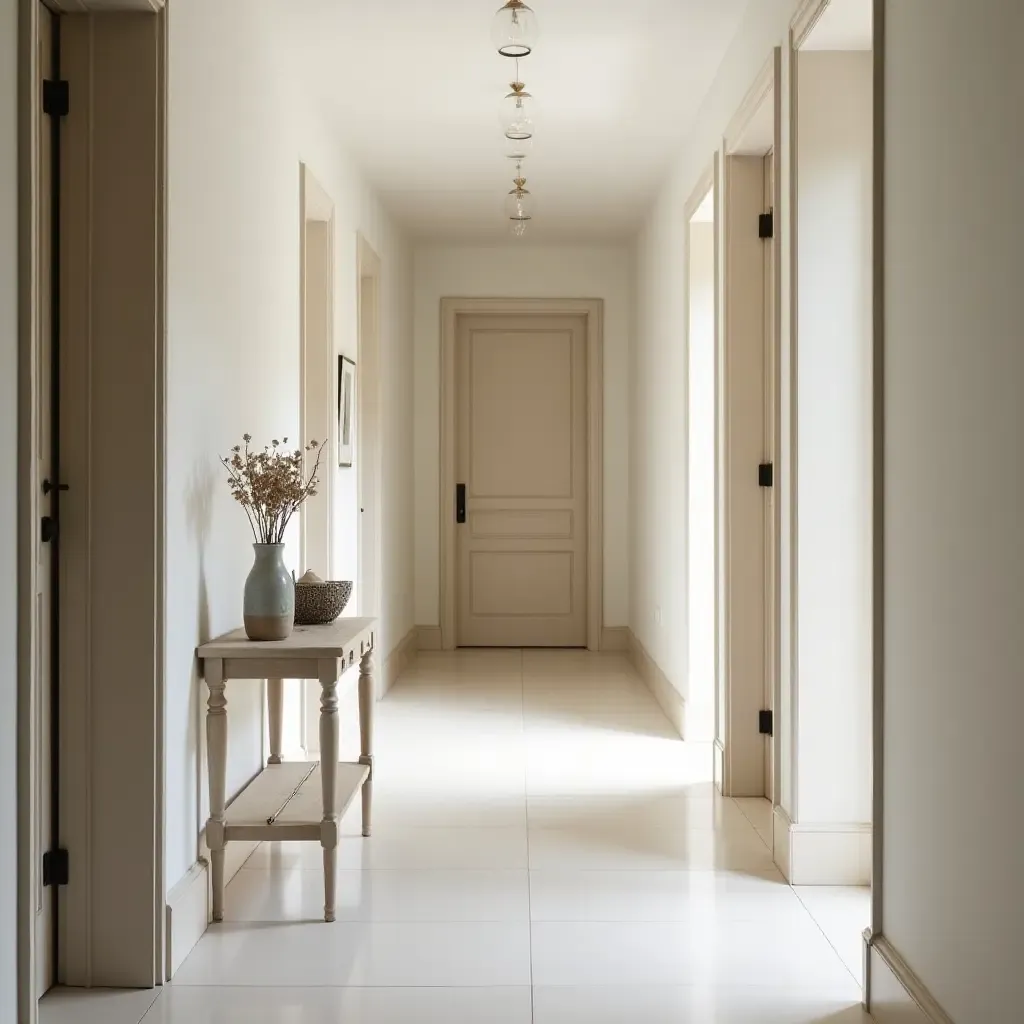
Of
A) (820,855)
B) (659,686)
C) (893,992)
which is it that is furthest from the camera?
(659,686)

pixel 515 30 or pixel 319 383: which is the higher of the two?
pixel 515 30

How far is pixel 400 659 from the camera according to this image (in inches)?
272

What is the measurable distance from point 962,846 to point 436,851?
1936 millimetres

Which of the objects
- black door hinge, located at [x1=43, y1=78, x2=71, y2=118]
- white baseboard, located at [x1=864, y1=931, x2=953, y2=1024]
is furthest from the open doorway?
black door hinge, located at [x1=43, y1=78, x2=71, y2=118]

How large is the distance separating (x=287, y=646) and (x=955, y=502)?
5.67ft

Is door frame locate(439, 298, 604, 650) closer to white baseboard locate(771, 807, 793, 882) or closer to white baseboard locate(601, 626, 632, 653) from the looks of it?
white baseboard locate(601, 626, 632, 653)

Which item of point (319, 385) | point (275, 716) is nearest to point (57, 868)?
point (275, 716)

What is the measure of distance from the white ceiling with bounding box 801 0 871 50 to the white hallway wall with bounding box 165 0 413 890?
1.63m

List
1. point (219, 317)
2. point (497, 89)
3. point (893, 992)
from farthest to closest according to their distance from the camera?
1. point (497, 89)
2. point (219, 317)
3. point (893, 992)

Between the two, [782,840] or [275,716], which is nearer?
[782,840]

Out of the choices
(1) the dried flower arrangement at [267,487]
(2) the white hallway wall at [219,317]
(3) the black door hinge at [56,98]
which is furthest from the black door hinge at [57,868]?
(3) the black door hinge at [56,98]

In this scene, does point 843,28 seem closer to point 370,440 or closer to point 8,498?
point 8,498

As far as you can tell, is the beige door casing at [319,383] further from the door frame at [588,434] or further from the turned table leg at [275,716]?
the door frame at [588,434]

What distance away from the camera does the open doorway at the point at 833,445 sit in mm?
3203
